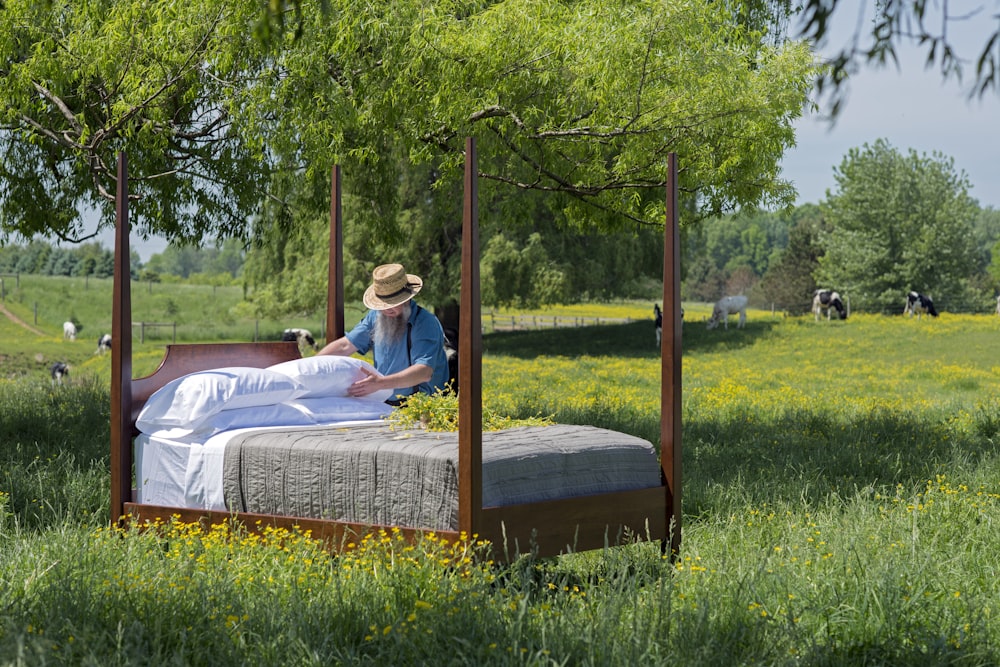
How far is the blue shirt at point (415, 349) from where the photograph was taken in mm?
6527

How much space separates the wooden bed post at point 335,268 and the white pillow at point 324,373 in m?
1.19

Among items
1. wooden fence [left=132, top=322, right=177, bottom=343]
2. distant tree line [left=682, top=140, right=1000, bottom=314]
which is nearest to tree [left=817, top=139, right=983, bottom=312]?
distant tree line [left=682, top=140, right=1000, bottom=314]

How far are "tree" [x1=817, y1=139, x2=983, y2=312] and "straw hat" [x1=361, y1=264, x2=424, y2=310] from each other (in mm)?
42474

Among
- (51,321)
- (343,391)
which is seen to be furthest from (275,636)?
(51,321)

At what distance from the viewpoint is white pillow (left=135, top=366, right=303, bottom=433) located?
5.89 meters

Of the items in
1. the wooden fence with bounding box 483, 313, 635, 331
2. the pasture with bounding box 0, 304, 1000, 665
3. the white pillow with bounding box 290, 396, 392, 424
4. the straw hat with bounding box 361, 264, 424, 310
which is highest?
the straw hat with bounding box 361, 264, 424, 310

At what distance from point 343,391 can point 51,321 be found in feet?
117

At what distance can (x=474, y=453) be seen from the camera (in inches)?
180

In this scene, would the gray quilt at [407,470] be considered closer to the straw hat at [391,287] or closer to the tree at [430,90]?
the straw hat at [391,287]

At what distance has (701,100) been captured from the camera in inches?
350

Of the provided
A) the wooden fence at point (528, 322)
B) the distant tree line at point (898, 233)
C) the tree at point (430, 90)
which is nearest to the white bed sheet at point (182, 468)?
the tree at point (430, 90)

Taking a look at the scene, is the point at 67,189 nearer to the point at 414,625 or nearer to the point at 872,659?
the point at 414,625

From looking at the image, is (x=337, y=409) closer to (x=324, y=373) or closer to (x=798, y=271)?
(x=324, y=373)

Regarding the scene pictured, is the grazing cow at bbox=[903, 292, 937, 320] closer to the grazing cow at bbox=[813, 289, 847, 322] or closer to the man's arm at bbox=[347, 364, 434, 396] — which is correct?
the grazing cow at bbox=[813, 289, 847, 322]
